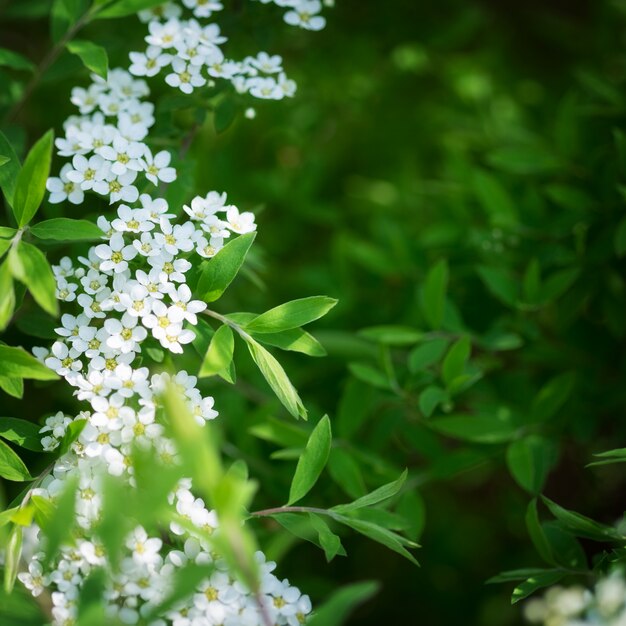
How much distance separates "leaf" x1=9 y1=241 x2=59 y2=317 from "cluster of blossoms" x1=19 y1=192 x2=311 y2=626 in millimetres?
84

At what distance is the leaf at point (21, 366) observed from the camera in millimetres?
888

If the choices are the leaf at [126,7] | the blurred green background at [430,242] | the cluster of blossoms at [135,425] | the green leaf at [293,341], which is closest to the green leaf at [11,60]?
the blurred green background at [430,242]

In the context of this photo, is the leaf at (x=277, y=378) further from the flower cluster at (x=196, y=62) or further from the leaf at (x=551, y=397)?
the leaf at (x=551, y=397)

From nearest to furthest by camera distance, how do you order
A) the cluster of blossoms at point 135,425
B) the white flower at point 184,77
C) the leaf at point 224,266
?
the cluster of blossoms at point 135,425, the leaf at point 224,266, the white flower at point 184,77

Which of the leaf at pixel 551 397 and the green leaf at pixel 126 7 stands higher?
the green leaf at pixel 126 7

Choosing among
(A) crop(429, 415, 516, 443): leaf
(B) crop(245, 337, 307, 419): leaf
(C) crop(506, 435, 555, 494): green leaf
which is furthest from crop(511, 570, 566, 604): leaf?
(B) crop(245, 337, 307, 419): leaf

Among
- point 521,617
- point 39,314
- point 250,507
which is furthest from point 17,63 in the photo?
point 521,617

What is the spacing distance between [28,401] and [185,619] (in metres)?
1.03

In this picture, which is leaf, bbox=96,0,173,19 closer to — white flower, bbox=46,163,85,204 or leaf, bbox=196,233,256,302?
white flower, bbox=46,163,85,204

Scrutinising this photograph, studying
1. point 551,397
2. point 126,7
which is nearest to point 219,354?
point 126,7

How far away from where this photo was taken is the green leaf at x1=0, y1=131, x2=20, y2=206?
100 cm

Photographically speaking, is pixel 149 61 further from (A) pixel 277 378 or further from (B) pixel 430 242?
(B) pixel 430 242

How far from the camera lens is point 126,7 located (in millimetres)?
1167

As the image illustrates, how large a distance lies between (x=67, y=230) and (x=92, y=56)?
1.18 feet
